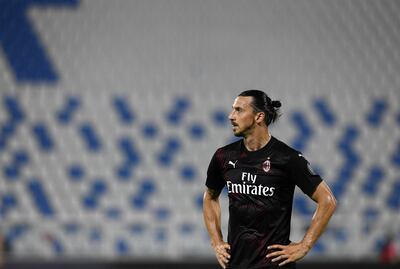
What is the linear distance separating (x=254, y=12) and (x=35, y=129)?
3532mm

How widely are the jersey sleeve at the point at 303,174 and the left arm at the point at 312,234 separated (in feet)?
0.11

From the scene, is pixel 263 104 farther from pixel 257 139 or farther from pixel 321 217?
pixel 321 217

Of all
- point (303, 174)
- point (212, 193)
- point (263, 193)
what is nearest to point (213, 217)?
point (212, 193)

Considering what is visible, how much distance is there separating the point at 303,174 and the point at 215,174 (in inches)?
22.6

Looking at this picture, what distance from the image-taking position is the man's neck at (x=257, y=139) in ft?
12.7

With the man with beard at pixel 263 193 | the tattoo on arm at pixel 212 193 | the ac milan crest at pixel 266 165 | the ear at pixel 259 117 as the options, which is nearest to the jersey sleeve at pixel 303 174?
the man with beard at pixel 263 193

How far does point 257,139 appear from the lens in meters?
3.88

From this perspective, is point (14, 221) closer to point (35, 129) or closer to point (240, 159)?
point (35, 129)

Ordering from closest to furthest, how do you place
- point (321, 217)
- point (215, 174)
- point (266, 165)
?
point (321, 217) → point (266, 165) → point (215, 174)

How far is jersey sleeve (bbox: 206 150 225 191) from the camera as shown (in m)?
4.03

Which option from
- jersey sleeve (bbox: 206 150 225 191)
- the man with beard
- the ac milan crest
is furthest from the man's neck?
jersey sleeve (bbox: 206 150 225 191)

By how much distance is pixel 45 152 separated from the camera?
962cm

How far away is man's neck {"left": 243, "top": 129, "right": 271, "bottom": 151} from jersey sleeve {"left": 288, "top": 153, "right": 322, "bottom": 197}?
0.67 ft

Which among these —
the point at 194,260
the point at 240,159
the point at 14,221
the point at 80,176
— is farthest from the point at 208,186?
the point at 80,176
